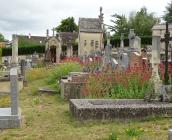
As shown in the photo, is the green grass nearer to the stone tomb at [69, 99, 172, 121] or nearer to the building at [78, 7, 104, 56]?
the stone tomb at [69, 99, 172, 121]

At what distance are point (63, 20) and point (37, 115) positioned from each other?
81.7m

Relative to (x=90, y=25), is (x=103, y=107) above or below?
below

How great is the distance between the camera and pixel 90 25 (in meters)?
68.1

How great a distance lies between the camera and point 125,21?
80.0m

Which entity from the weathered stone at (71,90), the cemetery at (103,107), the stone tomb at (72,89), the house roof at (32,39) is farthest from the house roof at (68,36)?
the weathered stone at (71,90)

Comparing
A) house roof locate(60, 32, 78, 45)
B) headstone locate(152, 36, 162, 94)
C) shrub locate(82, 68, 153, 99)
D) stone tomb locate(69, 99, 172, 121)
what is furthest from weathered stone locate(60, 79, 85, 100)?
house roof locate(60, 32, 78, 45)

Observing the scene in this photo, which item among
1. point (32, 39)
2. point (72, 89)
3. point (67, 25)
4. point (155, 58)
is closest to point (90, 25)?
point (67, 25)

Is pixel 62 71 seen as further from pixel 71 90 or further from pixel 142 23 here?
pixel 142 23

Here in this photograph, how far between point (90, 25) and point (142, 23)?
12065 mm

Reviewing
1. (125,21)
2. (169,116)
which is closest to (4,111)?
(169,116)

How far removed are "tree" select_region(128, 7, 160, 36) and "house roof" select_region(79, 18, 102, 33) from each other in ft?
31.5

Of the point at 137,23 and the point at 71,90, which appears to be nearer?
the point at 71,90

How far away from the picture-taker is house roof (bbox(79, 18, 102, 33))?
67.2m

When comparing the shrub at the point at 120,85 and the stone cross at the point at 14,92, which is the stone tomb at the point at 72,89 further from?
the stone cross at the point at 14,92
